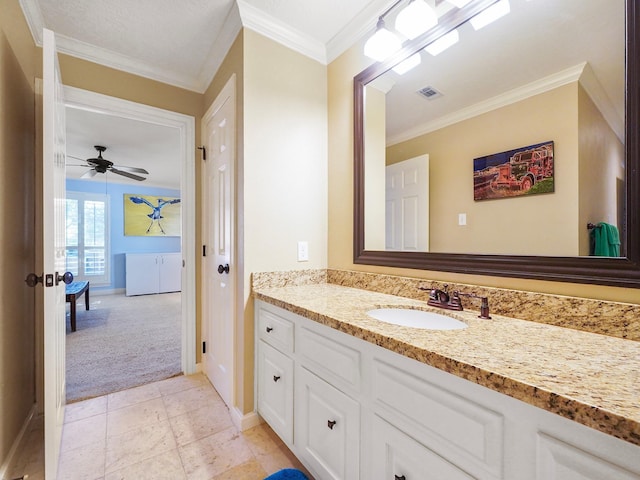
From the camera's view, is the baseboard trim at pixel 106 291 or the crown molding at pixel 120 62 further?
the baseboard trim at pixel 106 291

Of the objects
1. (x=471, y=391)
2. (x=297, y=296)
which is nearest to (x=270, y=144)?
(x=297, y=296)

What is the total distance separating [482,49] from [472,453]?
1.46m

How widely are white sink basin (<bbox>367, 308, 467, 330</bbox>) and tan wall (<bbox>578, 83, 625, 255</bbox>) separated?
0.52m

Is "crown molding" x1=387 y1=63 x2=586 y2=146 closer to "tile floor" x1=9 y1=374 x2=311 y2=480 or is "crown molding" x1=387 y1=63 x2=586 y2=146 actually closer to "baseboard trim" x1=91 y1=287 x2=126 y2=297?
"tile floor" x1=9 y1=374 x2=311 y2=480

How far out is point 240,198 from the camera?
5.45 feet

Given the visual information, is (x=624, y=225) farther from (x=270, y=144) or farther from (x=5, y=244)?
(x=5, y=244)

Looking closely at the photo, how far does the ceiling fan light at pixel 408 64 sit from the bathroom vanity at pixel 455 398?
1.21 metres

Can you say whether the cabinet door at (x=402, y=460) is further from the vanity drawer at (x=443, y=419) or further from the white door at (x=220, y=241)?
the white door at (x=220, y=241)

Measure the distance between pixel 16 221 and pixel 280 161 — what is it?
1449 millimetres

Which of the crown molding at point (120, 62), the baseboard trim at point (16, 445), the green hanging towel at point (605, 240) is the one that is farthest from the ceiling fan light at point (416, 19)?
the baseboard trim at point (16, 445)

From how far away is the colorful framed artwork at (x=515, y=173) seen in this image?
1021 millimetres

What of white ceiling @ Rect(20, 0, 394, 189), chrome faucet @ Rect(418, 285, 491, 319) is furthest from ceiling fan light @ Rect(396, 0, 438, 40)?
chrome faucet @ Rect(418, 285, 491, 319)

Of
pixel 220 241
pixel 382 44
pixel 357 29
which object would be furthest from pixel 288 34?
pixel 220 241

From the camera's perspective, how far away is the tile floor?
137 cm
